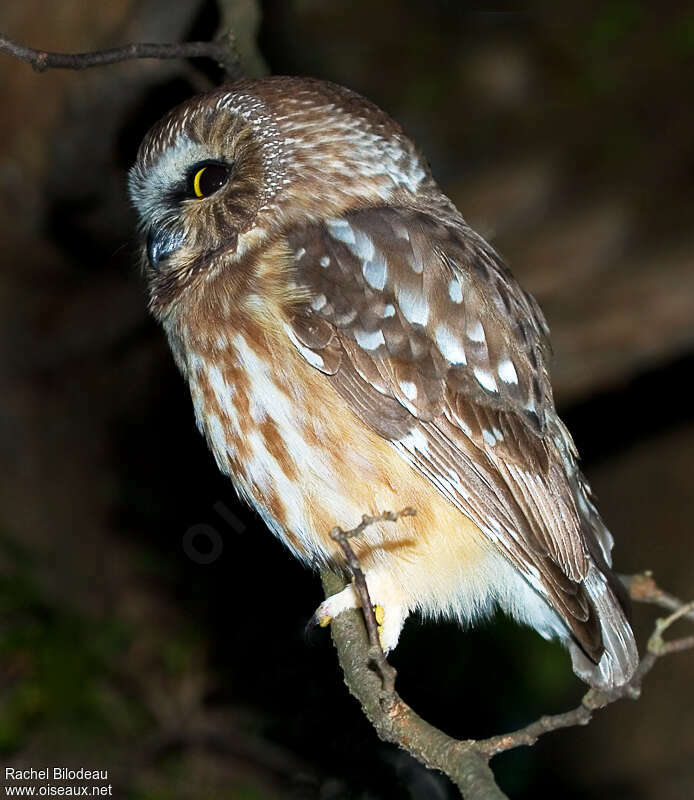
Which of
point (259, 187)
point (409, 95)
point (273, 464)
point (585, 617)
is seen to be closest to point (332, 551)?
point (273, 464)

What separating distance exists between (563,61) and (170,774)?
13.8ft

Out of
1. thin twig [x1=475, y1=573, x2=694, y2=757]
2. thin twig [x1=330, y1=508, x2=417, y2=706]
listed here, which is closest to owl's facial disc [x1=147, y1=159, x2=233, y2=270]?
thin twig [x1=330, y1=508, x2=417, y2=706]

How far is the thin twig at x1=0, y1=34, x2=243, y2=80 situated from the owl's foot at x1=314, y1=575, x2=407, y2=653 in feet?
5.30

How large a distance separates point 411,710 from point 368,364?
2.88 ft

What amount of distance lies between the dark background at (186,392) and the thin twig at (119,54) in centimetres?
72

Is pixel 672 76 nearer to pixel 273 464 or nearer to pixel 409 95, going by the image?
pixel 409 95

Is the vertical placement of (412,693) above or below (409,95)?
below

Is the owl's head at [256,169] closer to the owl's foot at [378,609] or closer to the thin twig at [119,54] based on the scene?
the thin twig at [119,54]

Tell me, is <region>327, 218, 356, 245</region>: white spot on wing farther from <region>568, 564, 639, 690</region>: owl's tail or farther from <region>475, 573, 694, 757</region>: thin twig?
<region>475, 573, 694, 757</region>: thin twig

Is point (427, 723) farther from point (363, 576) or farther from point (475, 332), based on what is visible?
point (475, 332)

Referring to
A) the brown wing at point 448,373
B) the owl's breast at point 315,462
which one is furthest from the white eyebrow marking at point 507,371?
the owl's breast at point 315,462

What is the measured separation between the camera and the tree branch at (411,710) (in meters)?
1.93

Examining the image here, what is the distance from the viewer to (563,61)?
18.8 feet

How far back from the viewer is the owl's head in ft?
9.67
